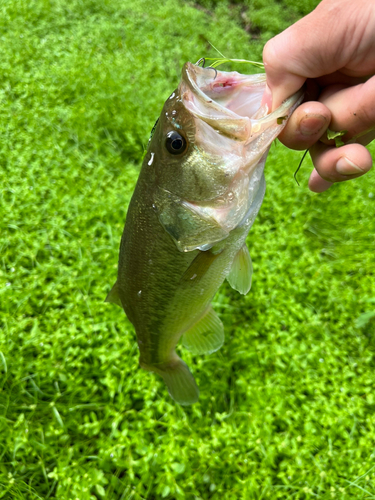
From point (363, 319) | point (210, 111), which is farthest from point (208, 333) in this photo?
point (363, 319)

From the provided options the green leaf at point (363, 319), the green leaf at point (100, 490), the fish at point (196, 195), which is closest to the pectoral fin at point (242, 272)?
the fish at point (196, 195)

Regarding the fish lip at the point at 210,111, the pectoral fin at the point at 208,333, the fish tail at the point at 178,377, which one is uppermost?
the fish lip at the point at 210,111

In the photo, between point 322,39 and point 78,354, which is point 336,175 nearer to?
point 322,39

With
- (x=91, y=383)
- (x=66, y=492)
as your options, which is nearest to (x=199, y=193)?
(x=91, y=383)

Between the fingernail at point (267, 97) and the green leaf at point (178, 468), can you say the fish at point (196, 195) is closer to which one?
the fingernail at point (267, 97)

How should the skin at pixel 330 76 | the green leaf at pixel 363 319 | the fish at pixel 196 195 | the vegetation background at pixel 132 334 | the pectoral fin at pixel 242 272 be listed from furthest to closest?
the green leaf at pixel 363 319
the vegetation background at pixel 132 334
the pectoral fin at pixel 242 272
the fish at pixel 196 195
the skin at pixel 330 76

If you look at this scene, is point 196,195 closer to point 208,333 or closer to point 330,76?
point 330,76
